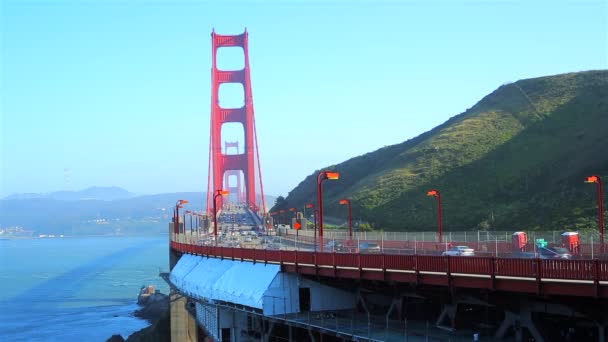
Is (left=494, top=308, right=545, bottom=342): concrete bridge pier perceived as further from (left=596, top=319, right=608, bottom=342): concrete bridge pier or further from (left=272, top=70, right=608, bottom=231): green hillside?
(left=272, top=70, right=608, bottom=231): green hillside

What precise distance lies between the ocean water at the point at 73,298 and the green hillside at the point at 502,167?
84.7 ft

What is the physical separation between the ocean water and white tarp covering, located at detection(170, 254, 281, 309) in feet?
110

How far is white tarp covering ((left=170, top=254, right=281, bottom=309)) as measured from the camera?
31.8m

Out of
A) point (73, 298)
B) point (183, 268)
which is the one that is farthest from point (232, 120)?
point (183, 268)

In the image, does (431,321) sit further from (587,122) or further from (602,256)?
(587,122)

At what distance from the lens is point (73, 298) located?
106125 mm

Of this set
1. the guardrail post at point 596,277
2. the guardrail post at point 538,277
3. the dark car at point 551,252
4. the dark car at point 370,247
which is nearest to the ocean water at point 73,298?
the dark car at point 370,247

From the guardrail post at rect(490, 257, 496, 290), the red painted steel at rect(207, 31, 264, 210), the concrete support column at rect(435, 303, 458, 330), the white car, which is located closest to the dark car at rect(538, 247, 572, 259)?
the white car

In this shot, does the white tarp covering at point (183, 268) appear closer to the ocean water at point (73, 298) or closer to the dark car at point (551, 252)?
the dark car at point (551, 252)

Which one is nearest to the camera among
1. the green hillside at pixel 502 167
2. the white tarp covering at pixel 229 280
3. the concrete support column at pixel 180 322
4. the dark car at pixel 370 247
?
the white tarp covering at pixel 229 280

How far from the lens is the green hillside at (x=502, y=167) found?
6931 centimetres

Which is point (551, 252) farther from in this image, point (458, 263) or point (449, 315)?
point (458, 263)

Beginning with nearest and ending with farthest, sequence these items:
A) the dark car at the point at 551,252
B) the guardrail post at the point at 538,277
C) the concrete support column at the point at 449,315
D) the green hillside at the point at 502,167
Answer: the guardrail post at the point at 538,277 < the concrete support column at the point at 449,315 < the dark car at the point at 551,252 < the green hillside at the point at 502,167

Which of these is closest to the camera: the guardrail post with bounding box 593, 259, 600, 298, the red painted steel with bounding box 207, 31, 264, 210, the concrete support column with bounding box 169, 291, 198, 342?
the guardrail post with bounding box 593, 259, 600, 298
